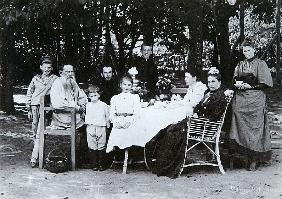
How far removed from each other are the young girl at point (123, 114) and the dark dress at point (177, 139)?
1.65 ft

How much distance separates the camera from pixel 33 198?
16.1ft

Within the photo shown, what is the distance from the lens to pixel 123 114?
626 cm

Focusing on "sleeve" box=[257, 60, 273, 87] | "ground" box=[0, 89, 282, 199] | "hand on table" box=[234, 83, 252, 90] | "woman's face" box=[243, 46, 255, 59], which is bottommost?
"ground" box=[0, 89, 282, 199]

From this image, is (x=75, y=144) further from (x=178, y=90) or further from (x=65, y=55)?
(x=65, y=55)

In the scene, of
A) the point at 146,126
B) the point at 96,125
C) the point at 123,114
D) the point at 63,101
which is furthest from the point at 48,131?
the point at 146,126

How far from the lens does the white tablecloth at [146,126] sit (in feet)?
20.2

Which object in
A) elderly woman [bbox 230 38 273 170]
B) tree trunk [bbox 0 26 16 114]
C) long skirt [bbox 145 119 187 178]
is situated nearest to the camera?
long skirt [bbox 145 119 187 178]

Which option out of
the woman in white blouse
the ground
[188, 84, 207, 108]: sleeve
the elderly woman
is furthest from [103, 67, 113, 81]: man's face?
the elderly woman

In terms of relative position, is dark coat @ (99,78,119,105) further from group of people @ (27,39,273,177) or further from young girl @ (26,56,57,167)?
young girl @ (26,56,57,167)

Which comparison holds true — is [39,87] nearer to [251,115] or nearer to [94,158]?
[94,158]

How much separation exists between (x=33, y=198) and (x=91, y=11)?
4.06 metres

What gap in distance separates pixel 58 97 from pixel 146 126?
1299 millimetres

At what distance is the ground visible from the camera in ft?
16.7

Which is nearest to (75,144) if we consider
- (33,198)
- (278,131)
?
(33,198)
